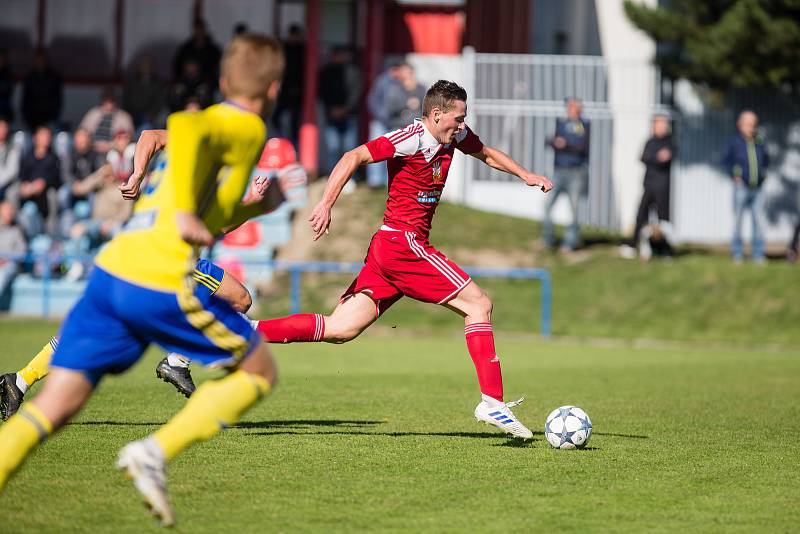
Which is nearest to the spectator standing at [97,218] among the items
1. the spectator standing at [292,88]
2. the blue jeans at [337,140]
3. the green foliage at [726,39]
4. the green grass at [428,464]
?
the spectator standing at [292,88]

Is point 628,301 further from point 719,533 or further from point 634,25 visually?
point 719,533

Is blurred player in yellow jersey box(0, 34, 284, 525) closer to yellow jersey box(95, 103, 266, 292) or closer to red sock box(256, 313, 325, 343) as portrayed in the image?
yellow jersey box(95, 103, 266, 292)

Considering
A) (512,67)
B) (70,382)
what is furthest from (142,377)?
(512,67)

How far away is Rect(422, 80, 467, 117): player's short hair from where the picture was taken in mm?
8461

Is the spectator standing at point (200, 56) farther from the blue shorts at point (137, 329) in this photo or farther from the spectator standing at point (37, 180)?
the blue shorts at point (137, 329)

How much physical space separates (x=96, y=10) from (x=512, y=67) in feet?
29.2

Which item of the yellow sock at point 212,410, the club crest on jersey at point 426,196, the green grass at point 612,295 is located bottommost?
the green grass at point 612,295

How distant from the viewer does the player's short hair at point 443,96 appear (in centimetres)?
846

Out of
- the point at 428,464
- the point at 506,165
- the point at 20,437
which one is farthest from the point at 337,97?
the point at 20,437

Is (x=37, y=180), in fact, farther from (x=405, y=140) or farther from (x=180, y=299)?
(x=180, y=299)

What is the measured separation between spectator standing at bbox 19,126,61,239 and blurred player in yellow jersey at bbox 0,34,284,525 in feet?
51.0

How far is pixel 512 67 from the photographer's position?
24016 mm

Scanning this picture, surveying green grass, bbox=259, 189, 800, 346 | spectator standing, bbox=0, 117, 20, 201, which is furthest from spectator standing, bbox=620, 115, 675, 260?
spectator standing, bbox=0, 117, 20, 201

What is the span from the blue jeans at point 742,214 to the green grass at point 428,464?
807 cm
